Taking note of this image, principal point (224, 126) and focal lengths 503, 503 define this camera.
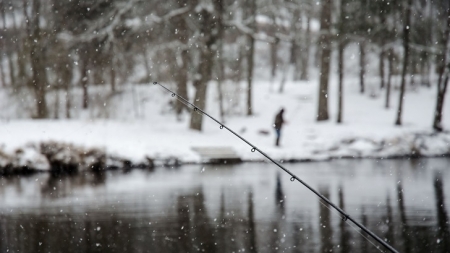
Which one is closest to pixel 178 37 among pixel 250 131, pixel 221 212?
pixel 250 131

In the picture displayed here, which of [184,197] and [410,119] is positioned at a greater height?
[410,119]

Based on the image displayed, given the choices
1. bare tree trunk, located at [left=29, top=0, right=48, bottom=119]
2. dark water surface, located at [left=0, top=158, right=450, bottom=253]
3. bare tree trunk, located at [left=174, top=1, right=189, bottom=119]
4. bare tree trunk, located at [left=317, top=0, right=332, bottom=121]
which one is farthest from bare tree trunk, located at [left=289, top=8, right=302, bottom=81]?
bare tree trunk, located at [left=29, top=0, right=48, bottom=119]

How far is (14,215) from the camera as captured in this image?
977cm

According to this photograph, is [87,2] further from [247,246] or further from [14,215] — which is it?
[247,246]

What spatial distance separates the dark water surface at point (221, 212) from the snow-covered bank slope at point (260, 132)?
2.79 m

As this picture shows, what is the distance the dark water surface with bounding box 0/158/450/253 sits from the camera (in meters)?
7.61

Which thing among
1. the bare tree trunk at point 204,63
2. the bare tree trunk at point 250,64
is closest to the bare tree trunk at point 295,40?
the bare tree trunk at point 250,64

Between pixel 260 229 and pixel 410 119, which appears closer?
pixel 260 229

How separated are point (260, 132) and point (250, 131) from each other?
842 millimetres

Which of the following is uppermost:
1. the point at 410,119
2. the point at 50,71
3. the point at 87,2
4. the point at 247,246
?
the point at 87,2

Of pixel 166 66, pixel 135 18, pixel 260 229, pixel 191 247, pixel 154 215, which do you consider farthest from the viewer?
pixel 166 66

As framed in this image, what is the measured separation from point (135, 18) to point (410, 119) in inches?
572

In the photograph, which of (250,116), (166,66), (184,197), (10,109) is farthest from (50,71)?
(184,197)

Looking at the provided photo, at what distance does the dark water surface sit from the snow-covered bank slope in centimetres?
279
